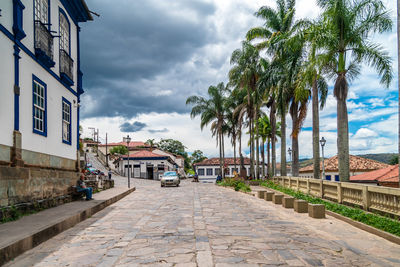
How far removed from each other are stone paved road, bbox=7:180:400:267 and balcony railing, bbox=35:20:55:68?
222 inches

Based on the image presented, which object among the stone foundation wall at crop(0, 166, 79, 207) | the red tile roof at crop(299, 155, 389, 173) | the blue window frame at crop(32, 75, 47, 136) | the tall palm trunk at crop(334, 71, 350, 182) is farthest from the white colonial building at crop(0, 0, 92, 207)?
the red tile roof at crop(299, 155, 389, 173)

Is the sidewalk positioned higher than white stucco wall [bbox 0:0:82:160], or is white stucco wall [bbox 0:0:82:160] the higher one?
white stucco wall [bbox 0:0:82:160]

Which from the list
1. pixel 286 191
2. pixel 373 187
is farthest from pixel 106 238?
pixel 286 191

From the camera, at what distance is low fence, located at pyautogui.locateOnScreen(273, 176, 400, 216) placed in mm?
9155

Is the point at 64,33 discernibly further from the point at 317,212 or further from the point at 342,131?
the point at 342,131

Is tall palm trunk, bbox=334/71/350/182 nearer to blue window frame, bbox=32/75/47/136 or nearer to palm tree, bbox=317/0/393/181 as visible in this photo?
palm tree, bbox=317/0/393/181

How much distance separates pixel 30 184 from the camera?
423 inches

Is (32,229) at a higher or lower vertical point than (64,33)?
lower

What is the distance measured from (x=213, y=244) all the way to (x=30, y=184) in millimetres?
6575

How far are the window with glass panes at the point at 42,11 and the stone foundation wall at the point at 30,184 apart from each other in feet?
16.8

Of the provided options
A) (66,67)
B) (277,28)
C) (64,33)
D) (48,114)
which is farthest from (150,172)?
(48,114)

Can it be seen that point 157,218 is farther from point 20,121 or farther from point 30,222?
point 20,121

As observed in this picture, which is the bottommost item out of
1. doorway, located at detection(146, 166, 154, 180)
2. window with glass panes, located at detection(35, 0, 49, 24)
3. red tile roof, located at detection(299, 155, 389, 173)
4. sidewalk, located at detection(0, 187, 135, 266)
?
doorway, located at detection(146, 166, 154, 180)

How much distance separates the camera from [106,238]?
769cm
